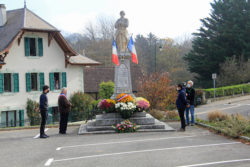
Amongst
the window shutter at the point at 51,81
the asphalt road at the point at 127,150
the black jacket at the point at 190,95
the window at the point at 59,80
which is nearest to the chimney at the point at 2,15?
the window shutter at the point at 51,81

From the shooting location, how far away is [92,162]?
24.3 ft

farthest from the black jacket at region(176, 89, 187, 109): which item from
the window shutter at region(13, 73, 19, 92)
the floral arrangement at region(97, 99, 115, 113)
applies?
the window shutter at region(13, 73, 19, 92)

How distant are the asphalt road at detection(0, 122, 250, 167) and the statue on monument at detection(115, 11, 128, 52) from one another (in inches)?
191

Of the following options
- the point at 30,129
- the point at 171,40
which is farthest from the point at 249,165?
the point at 171,40

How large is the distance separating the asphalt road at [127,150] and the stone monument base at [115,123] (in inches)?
21.6

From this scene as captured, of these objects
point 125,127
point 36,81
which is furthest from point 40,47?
point 125,127

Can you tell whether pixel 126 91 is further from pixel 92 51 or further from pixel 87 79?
pixel 92 51

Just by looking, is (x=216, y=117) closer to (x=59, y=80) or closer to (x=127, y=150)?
(x=127, y=150)

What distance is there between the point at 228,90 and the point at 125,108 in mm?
24006

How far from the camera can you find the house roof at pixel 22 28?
78.6 ft

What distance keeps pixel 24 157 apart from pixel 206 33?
38056 mm

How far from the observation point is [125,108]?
12219mm

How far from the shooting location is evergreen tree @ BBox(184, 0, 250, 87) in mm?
39781

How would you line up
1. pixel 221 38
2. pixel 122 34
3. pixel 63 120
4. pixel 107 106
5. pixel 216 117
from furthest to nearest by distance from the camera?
pixel 221 38, pixel 122 34, pixel 216 117, pixel 107 106, pixel 63 120
